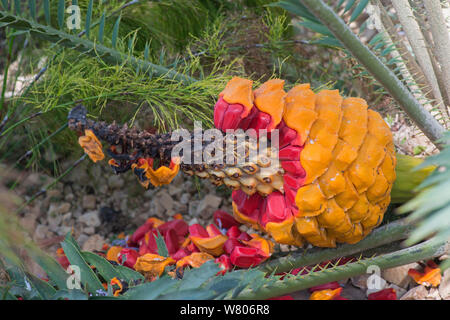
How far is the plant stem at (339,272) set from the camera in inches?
21.7

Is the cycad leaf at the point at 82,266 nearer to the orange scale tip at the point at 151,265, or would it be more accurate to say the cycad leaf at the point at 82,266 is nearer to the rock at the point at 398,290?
the orange scale tip at the point at 151,265

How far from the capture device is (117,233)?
102 centimetres

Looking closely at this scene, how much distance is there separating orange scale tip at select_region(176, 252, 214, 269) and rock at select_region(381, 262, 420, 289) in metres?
0.31

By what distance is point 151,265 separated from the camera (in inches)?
27.2

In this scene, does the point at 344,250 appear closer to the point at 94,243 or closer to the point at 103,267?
the point at 103,267

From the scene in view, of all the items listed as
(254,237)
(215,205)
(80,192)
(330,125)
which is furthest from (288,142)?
(80,192)

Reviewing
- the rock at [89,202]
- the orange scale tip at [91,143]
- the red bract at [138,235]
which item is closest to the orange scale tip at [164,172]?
the orange scale tip at [91,143]

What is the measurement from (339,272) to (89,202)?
64 centimetres

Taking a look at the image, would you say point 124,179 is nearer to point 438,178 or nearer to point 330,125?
point 330,125

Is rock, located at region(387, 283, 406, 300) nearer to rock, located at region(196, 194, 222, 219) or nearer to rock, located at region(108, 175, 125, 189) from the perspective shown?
rock, located at region(196, 194, 222, 219)

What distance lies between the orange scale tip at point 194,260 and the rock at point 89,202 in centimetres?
44

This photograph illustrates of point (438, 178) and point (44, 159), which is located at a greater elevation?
point (438, 178)

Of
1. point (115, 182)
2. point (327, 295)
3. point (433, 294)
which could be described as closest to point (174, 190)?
point (115, 182)

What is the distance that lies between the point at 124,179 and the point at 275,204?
1.86ft
